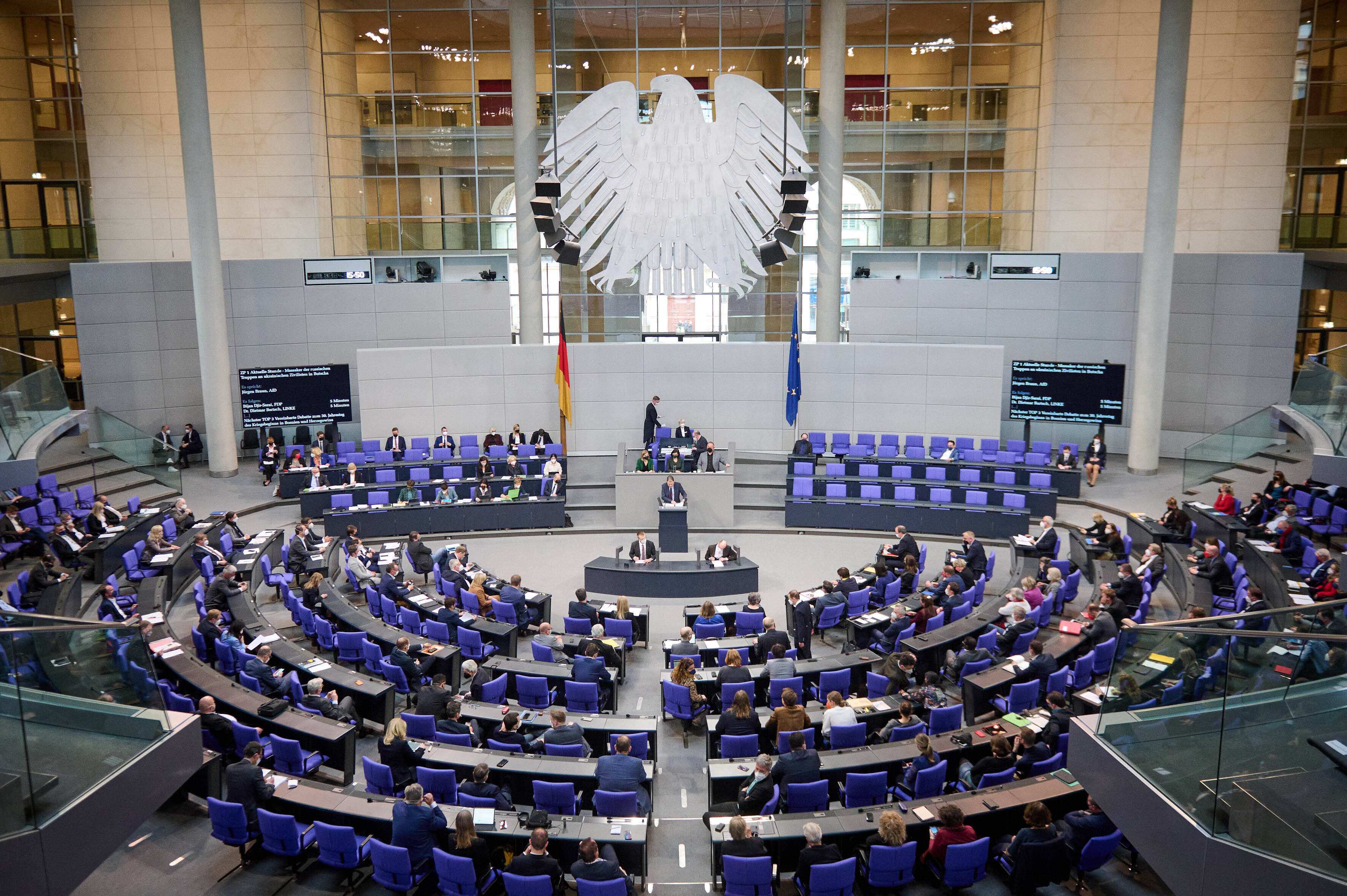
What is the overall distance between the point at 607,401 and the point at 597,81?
8.30 m

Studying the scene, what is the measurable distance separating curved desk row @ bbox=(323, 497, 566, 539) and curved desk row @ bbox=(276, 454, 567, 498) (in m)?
1.12

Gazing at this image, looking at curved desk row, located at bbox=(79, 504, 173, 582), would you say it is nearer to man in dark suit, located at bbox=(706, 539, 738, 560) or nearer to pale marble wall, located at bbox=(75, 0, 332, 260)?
man in dark suit, located at bbox=(706, 539, 738, 560)

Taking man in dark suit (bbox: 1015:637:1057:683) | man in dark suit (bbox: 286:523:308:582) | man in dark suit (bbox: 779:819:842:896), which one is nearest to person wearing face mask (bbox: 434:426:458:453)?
man in dark suit (bbox: 286:523:308:582)

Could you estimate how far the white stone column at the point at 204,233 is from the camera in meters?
20.0

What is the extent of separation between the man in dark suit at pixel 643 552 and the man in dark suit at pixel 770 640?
3663 millimetres

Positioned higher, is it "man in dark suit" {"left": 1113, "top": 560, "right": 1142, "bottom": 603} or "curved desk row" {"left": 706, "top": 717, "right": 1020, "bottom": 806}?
"man in dark suit" {"left": 1113, "top": 560, "right": 1142, "bottom": 603}

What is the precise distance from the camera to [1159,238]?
20.4 meters

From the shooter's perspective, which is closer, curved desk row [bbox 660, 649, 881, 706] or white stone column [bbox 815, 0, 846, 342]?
curved desk row [bbox 660, 649, 881, 706]

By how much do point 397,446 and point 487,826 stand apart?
46.6 feet

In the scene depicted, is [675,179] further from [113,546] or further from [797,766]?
[797,766]

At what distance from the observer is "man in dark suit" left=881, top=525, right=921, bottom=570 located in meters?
14.6

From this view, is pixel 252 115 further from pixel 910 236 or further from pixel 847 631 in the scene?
pixel 847 631

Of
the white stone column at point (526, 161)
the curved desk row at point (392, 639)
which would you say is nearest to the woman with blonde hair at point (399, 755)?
the curved desk row at point (392, 639)

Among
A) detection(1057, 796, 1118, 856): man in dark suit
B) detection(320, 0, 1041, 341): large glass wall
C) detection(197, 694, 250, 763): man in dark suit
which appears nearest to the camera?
detection(1057, 796, 1118, 856): man in dark suit
